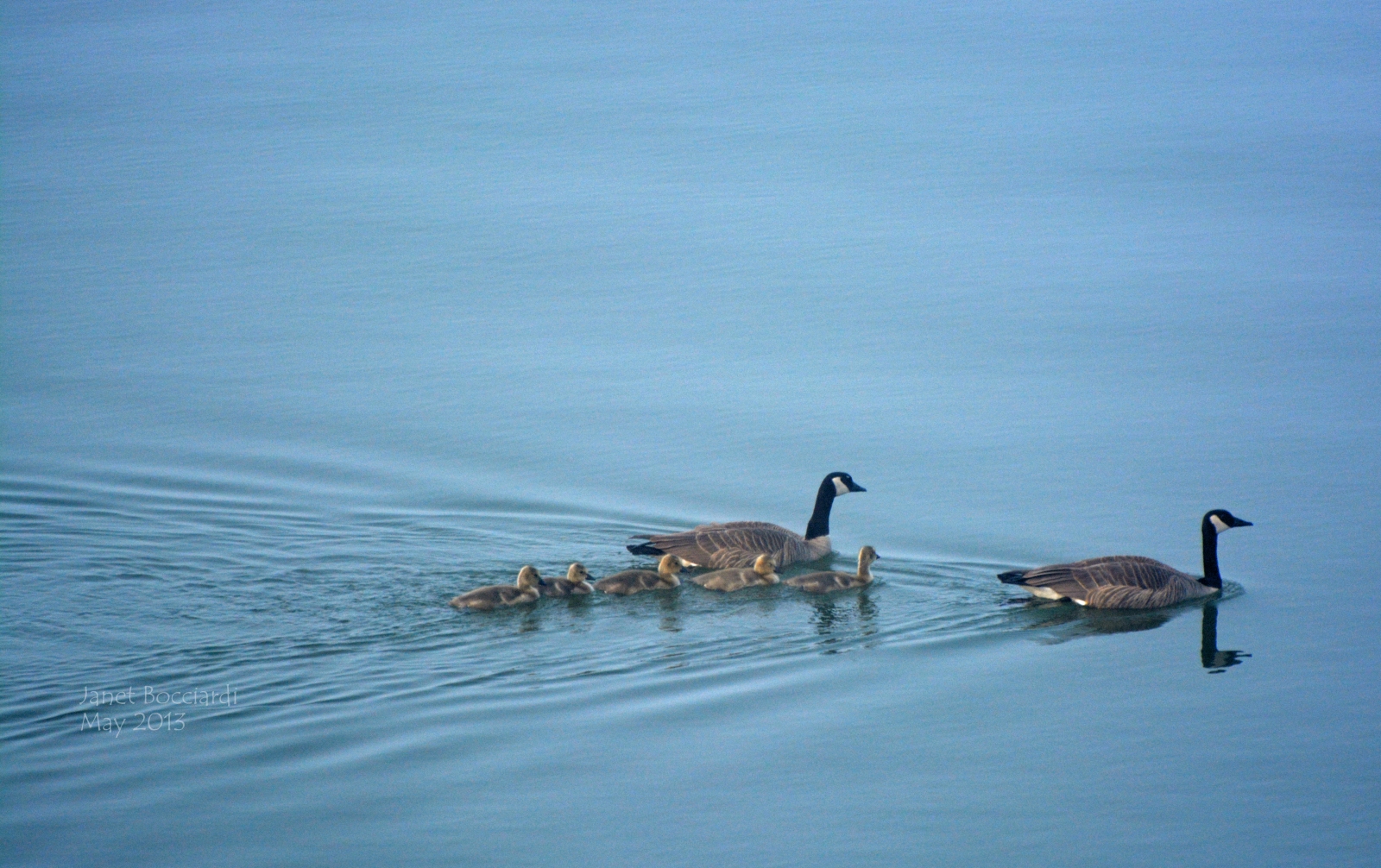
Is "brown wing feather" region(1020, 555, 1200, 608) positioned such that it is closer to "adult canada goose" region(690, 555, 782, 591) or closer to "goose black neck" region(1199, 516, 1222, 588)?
"goose black neck" region(1199, 516, 1222, 588)

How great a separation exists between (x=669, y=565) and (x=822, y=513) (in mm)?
1878

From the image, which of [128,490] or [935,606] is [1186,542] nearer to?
[935,606]

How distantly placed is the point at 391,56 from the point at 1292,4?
17979 millimetres

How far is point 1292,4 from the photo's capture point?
117ft

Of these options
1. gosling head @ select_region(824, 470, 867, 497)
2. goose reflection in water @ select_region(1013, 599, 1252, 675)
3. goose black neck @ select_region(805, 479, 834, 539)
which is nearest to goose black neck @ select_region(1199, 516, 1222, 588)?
goose reflection in water @ select_region(1013, 599, 1252, 675)

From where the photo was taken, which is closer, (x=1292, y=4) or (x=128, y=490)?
(x=128, y=490)

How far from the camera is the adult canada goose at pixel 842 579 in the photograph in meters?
14.1

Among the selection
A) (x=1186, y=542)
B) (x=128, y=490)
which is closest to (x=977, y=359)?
(x=1186, y=542)

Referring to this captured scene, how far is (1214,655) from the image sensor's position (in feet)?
42.1

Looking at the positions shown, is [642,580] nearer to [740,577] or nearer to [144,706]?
[740,577]

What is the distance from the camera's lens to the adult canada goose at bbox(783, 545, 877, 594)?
1407 cm

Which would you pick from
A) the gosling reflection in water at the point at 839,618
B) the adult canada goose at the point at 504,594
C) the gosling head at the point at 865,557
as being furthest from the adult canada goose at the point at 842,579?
the adult canada goose at the point at 504,594

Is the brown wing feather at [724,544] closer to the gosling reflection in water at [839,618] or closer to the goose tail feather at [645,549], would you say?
the goose tail feather at [645,549]

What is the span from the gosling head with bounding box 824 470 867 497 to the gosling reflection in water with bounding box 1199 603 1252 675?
10.9 ft
